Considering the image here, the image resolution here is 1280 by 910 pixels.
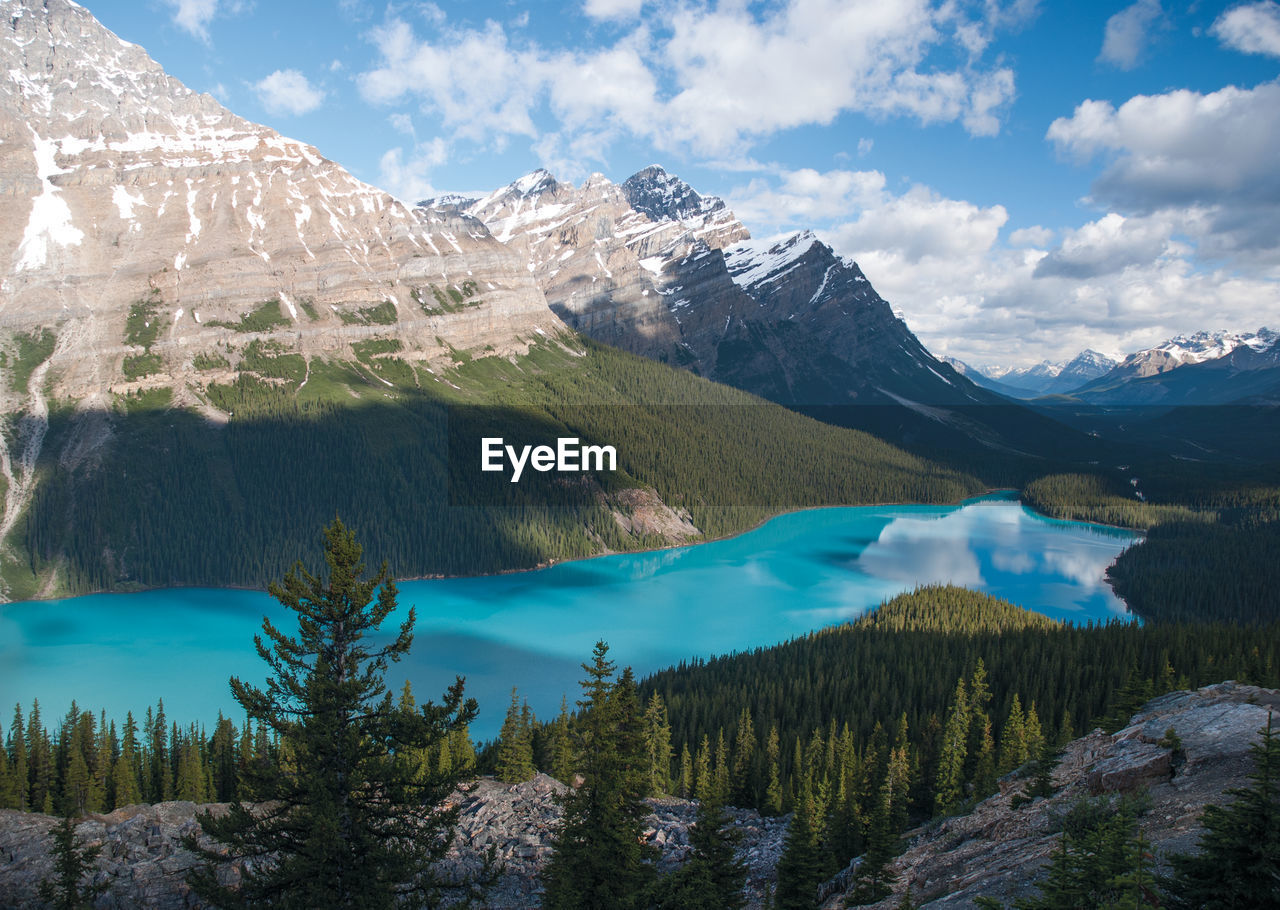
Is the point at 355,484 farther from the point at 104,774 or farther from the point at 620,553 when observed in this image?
the point at 104,774

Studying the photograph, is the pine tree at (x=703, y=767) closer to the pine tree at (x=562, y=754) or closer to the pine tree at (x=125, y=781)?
the pine tree at (x=562, y=754)

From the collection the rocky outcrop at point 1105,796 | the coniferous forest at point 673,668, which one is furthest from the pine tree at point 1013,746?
the rocky outcrop at point 1105,796

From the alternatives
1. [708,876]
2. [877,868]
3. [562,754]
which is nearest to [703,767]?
[562,754]

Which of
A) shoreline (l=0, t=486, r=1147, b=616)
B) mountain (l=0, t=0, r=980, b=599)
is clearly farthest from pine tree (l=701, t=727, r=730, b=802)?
mountain (l=0, t=0, r=980, b=599)

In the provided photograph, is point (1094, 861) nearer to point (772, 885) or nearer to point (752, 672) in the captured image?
point (772, 885)

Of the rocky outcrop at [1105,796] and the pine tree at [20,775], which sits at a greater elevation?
the rocky outcrop at [1105,796]

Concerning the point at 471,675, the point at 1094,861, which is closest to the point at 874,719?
the point at 471,675
